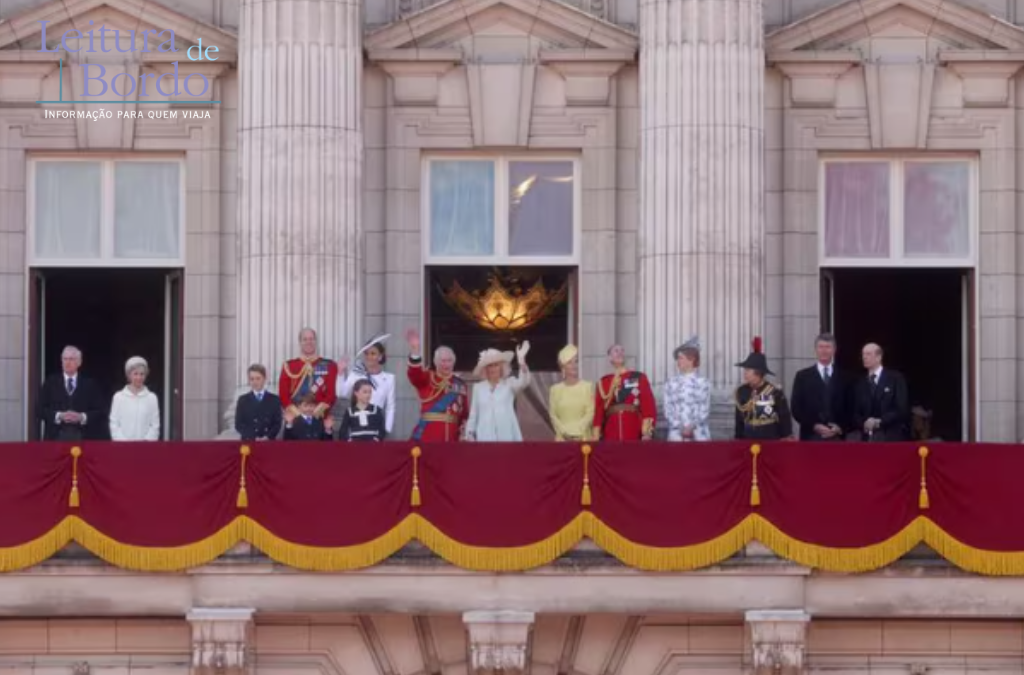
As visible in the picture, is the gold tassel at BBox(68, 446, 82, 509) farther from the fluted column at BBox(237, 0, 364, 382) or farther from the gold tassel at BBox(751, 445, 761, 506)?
the gold tassel at BBox(751, 445, 761, 506)

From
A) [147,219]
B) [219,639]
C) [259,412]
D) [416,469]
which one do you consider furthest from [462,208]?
[219,639]

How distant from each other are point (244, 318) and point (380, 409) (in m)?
3.20

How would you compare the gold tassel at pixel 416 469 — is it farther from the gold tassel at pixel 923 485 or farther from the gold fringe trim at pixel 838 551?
the gold tassel at pixel 923 485

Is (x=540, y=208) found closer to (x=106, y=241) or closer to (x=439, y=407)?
(x=439, y=407)

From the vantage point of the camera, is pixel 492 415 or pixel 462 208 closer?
pixel 492 415

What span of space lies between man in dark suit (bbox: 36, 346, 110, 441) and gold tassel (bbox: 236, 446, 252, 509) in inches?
117

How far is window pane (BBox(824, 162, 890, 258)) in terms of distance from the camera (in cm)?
4444

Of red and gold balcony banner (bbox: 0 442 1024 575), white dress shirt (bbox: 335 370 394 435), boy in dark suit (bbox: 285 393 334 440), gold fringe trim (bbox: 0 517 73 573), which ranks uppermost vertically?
white dress shirt (bbox: 335 370 394 435)

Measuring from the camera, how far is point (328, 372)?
133 ft

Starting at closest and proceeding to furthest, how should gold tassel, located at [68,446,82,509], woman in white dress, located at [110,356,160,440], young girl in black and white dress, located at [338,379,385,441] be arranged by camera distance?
gold tassel, located at [68,446,82,509] < young girl in black and white dress, located at [338,379,385,441] < woman in white dress, located at [110,356,160,440]

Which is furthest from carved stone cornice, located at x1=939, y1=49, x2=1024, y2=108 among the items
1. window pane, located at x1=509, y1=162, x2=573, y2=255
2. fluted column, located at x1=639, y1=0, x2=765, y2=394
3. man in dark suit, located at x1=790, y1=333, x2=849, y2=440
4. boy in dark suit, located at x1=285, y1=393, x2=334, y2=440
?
boy in dark suit, located at x1=285, y1=393, x2=334, y2=440

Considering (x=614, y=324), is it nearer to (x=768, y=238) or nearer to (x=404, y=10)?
(x=768, y=238)

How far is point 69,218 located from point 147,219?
104cm

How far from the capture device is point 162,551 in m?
38.7
